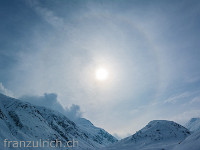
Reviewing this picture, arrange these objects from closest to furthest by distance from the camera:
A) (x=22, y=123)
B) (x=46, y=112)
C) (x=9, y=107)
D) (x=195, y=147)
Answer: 1. (x=195, y=147)
2. (x=22, y=123)
3. (x=9, y=107)
4. (x=46, y=112)

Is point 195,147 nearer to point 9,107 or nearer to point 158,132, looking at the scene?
point 158,132

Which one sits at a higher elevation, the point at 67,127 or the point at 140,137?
the point at 67,127

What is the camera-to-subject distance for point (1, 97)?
2494 inches

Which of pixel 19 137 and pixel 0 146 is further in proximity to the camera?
pixel 19 137

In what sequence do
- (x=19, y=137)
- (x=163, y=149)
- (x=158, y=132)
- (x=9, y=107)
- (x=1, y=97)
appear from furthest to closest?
(x=1, y=97)
(x=9, y=107)
(x=158, y=132)
(x=19, y=137)
(x=163, y=149)

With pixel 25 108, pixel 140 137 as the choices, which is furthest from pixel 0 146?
pixel 25 108

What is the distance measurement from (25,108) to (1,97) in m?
13.8

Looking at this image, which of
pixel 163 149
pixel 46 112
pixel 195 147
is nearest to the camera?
pixel 195 147

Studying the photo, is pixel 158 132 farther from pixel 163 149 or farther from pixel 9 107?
pixel 9 107

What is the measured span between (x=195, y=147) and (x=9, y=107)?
64.0 meters

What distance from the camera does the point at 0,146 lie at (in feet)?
76.2

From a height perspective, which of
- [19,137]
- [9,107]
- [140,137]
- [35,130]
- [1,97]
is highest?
[1,97]

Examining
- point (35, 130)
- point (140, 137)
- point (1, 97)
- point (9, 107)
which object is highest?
point (1, 97)

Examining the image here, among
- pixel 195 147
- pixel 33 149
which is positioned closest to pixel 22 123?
pixel 33 149
